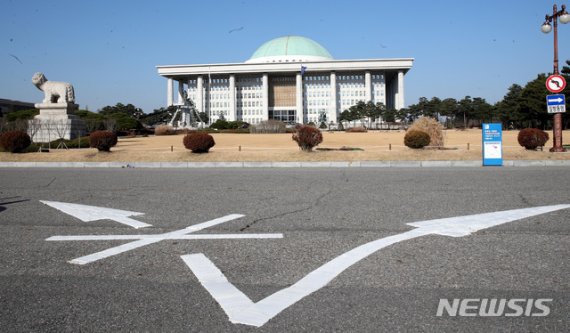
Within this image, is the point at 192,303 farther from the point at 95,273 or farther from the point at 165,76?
the point at 165,76

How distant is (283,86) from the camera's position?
4855 inches

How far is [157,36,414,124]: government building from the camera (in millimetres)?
115938

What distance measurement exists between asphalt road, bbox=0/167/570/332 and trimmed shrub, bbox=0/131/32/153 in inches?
704

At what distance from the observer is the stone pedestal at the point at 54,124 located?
109 ft

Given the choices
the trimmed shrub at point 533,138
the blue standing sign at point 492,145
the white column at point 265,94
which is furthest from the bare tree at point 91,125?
the white column at point 265,94

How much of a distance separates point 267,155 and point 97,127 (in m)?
30.1

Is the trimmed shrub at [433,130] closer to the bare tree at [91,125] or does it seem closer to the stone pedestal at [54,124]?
the stone pedestal at [54,124]

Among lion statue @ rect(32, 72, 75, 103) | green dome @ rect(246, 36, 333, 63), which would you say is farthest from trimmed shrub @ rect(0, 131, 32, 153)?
green dome @ rect(246, 36, 333, 63)

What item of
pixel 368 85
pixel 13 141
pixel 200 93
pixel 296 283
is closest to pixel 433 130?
pixel 296 283

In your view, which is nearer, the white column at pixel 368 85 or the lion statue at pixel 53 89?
the lion statue at pixel 53 89

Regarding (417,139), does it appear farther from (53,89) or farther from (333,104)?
(333,104)

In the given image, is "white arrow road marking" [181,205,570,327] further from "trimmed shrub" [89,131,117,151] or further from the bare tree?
the bare tree

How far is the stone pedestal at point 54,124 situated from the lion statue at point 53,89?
60 cm

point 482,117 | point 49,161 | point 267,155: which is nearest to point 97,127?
point 49,161
